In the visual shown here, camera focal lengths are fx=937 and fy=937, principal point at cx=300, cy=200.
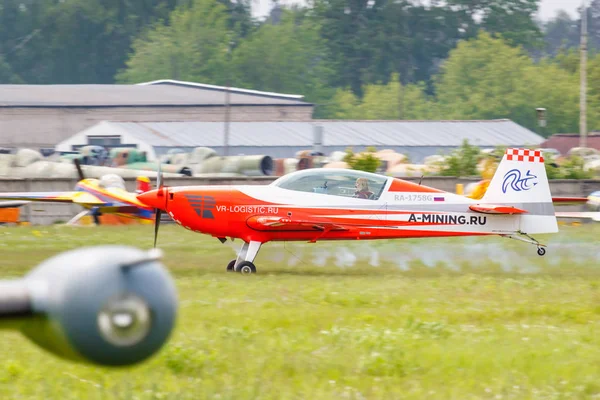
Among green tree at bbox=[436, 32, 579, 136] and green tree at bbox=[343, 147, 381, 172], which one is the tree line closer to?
green tree at bbox=[436, 32, 579, 136]

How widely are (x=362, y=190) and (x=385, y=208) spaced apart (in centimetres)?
45

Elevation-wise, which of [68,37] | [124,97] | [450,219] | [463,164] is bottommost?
[124,97]

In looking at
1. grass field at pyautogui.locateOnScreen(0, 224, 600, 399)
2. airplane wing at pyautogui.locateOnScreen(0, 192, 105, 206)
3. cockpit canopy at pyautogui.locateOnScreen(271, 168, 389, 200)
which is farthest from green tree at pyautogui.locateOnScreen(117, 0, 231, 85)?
cockpit canopy at pyautogui.locateOnScreen(271, 168, 389, 200)

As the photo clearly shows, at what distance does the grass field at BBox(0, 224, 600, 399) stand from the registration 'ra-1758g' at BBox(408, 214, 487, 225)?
816 millimetres

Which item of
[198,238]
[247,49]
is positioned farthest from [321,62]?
[198,238]

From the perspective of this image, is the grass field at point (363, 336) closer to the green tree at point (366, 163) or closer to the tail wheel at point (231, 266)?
the tail wheel at point (231, 266)

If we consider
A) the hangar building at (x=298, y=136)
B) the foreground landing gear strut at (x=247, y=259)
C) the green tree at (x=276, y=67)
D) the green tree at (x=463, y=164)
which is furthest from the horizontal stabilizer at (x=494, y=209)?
the green tree at (x=276, y=67)

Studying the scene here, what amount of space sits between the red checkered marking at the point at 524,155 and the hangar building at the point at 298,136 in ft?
142

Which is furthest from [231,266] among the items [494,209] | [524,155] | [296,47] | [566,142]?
[296,47]

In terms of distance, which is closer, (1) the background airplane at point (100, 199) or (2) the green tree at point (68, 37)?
(1) the background airplane at point (100, 199)

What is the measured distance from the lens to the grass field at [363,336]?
622 cm

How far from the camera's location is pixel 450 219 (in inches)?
574

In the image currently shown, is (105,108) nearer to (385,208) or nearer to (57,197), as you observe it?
(57,197)

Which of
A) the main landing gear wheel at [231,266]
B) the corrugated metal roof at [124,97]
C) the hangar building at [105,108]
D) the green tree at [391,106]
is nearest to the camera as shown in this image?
the main landing gear wheel at [231,266]
